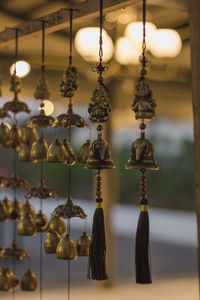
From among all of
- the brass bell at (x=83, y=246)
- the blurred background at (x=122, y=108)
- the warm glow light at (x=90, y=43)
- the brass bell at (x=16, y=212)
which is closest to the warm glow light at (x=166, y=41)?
the blurred background at (x=122, y=108)

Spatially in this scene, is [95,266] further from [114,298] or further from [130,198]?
[130,198]

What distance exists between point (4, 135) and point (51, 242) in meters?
0.55

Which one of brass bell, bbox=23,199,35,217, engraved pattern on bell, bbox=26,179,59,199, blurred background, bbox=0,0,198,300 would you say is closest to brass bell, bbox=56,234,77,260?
engraved pattern on bell, bbox=26,179,59,199

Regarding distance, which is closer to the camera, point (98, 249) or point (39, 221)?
point (98, 249)

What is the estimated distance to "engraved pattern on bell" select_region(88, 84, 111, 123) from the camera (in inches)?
68.1

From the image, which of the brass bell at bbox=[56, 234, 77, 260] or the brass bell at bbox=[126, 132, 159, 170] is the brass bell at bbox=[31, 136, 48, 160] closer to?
the brass bell at bbox=[56, 234, 77, 260]

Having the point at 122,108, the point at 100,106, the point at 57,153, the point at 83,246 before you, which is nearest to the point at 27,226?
the point at 83,246

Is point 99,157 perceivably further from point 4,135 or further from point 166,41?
point 166,41

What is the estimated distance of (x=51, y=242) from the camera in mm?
2176

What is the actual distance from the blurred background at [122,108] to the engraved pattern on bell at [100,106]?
383 mm

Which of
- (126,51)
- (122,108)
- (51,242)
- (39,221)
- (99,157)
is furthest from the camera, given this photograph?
(122,108)

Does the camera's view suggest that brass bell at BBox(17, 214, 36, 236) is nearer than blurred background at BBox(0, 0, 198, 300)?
Yes

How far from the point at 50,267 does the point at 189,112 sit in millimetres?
2236

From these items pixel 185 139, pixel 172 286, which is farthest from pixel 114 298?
pixel 185 139
